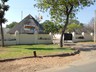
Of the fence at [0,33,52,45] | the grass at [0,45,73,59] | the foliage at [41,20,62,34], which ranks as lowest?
the grass at [0,45,73,59]

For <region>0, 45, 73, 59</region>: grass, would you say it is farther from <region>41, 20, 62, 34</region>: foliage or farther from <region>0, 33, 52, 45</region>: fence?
<region>41, 20, 62, 34</region>: foliage

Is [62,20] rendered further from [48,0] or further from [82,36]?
[82,36]

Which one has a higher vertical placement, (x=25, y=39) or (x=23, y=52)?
(x=25, y=39)

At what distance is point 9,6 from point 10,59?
562 inches

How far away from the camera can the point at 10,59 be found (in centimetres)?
1588

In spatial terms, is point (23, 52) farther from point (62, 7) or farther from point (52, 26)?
point (52, 26)

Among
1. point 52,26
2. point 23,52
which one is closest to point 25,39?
point 52,26

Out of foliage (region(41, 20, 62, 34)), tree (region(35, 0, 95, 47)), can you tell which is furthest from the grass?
foliage (region(41, 20, 62, 34))

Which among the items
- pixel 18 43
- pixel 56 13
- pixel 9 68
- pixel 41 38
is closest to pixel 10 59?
pixel 9 68

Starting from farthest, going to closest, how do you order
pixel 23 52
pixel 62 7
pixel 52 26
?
pixel 52 26 < pixel 62 7 < pixel 23 52

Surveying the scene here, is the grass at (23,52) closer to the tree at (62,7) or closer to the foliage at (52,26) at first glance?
the tree at (62,7)

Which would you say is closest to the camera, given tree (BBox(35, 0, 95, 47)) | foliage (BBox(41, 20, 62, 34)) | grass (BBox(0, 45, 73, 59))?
grass (BBox(0, 45, 73, 59))

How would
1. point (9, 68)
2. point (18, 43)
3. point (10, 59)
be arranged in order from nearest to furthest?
1. point (9, 68)
2. point (10, 59)
3. point (18, 43)

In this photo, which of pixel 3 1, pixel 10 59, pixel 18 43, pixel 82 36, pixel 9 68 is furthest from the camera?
pixel 82 36
